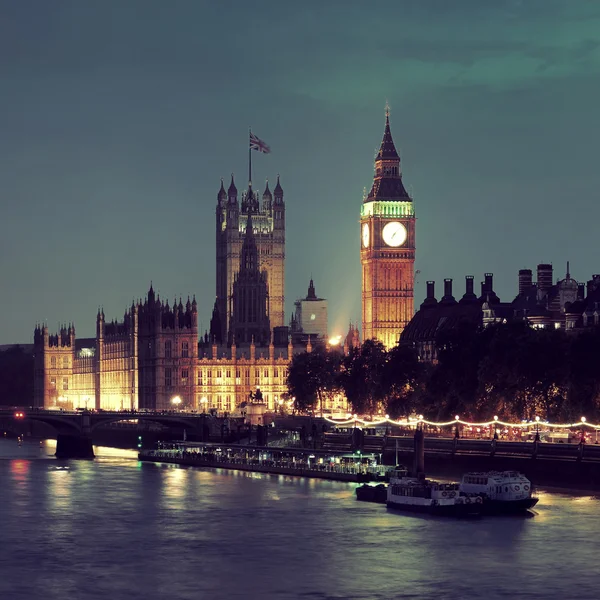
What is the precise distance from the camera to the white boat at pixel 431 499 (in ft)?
324

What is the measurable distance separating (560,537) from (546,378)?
36.3 m

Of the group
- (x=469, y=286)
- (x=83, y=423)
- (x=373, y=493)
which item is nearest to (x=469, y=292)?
(x=469, y=286)

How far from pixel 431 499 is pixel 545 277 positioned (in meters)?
62.8

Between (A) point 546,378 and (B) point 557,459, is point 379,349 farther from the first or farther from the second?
(B) point 557,459

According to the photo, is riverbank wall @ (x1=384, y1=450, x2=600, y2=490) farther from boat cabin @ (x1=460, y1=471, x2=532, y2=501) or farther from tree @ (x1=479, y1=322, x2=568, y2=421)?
tree @ (x1=479, y1=322, x2=568, y2=421)

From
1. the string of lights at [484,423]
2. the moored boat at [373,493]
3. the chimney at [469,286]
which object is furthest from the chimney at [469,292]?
the moored boat at [373,493]

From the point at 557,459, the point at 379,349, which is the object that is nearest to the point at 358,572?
the point at 557,459

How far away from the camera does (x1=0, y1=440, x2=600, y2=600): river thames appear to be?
7850 centimetres

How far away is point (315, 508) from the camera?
343 feet

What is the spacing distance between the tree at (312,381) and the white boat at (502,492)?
80.8 meters

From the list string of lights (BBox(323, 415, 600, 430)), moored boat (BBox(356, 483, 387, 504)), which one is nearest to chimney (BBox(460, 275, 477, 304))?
string of lights (BBox(323, 415, 600, 430))

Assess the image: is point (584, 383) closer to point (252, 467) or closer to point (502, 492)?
point (502, 492)

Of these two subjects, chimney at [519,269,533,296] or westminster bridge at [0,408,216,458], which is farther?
chimney at [519,269,533,296]

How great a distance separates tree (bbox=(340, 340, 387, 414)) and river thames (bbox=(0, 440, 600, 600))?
146ft
